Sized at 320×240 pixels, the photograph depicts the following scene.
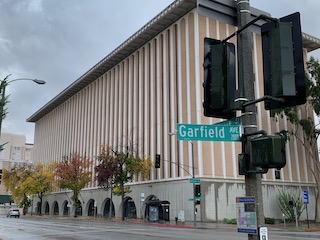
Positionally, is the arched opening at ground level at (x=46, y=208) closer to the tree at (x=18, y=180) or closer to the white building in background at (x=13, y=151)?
the tree at (x=18, y=180)

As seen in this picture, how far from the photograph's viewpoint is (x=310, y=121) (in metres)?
49.6

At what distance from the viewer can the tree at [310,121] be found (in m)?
47.2

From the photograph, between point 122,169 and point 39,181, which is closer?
point 122,169

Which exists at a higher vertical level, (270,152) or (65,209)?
(270,152)

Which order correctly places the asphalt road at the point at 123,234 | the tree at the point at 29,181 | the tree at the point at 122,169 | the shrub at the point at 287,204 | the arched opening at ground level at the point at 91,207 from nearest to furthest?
1. the asphalt road at the point at 123,234
2. the shrub at the point at 287,204
3. the tree at the point at 122,169
4. the arched opening at ground level at the point at 91,207
5. the tree at the point at 29,181

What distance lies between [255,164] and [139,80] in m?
54.2

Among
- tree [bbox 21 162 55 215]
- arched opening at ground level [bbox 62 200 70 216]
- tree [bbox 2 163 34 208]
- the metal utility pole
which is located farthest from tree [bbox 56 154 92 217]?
the metal utility pole

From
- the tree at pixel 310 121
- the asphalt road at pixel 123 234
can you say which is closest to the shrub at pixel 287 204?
→ the tree at pixel 310 121

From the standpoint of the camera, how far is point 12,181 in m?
83.8

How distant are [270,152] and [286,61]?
1197 mm

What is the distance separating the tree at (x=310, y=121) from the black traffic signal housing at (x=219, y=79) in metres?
38.9

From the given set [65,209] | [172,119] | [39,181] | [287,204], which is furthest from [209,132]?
[65,209]

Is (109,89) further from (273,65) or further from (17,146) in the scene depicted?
(17,146)

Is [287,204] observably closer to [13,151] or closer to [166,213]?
[166,213]
